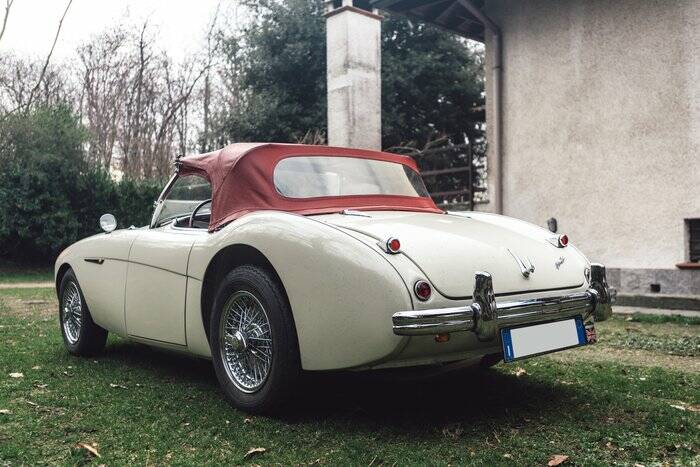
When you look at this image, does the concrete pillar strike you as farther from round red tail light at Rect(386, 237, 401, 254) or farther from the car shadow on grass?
round red tail light at Rect(386, 237, 401, 254)

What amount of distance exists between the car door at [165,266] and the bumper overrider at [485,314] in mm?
1579

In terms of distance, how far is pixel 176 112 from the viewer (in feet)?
81.9

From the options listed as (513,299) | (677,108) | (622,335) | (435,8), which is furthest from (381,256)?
(435,8)

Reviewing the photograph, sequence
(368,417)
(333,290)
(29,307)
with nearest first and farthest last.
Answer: (333,290) → (368,417) → (29,307)

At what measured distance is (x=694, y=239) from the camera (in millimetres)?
7781

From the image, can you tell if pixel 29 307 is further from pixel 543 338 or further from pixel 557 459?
pixel 557 459

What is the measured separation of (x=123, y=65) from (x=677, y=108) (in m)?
20.6

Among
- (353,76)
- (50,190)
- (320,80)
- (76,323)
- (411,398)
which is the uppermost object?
(320,80)

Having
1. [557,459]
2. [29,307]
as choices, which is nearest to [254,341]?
[557,459]

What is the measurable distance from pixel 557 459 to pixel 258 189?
6.67 feet

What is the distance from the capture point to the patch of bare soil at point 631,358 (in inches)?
175

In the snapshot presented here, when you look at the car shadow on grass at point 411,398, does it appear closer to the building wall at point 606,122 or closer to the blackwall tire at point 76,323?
the blackwall tire at point 76,323

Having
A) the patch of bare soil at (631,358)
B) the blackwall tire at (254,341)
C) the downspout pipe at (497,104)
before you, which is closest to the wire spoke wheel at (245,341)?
the blackwall tire at (254,341)

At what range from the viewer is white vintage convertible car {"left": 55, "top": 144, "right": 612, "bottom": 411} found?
276 centimetres
